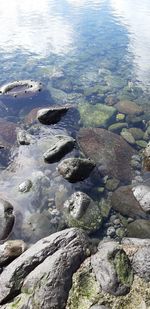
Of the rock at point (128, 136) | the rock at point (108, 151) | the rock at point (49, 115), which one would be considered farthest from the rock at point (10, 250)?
the rock at point (49, 115)

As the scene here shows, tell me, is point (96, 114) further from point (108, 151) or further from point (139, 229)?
point (139, 229)

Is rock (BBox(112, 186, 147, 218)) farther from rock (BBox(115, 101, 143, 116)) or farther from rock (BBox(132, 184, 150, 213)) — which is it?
rock (BBox(115, 101, 143, 116))

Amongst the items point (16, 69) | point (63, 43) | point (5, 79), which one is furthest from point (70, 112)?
point (63, 43)

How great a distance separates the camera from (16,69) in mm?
26031

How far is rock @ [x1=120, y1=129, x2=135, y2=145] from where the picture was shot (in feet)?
52.2

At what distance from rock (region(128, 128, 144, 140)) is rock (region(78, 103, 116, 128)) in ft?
5.37

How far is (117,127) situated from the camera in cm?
1719

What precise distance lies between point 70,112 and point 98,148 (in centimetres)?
455

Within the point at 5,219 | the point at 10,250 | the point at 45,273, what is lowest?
the point at 5,219

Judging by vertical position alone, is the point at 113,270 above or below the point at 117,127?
above

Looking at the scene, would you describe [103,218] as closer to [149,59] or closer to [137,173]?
[137,173]

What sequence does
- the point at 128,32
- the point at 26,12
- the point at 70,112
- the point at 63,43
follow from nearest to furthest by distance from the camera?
the point at 70,112 < the point at 63,43 < the point at 128,32 < the point at 26,12

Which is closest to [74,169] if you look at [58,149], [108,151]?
[58,149]

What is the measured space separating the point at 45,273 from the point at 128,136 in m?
10.1
